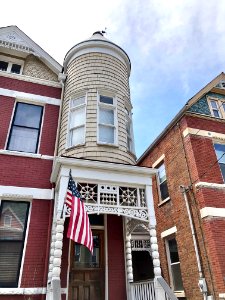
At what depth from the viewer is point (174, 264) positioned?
1023 cm

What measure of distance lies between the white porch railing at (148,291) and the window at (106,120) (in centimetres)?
428

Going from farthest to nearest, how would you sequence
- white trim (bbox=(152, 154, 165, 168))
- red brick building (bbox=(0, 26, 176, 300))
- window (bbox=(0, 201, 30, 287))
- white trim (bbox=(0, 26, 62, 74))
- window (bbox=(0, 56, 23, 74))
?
white trim (bbox=(152, 154, 165, 168)) < white trim (bbox=(0, 26, 62, 74)) < window (bbox=(0, 56, 23, 74)) < red brick building (bbox=(0, 26, 176, 300)) < window (bbox=(0, 201, 30, 287))

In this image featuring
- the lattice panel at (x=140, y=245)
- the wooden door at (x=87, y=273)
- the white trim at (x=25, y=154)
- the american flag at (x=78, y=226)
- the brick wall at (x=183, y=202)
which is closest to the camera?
the american flag at (x=78, y=226)

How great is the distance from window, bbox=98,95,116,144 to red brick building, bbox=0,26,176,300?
37mm

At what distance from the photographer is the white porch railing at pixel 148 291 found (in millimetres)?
5891

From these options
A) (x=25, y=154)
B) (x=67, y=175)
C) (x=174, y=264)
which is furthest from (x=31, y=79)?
(x=174, y=264)

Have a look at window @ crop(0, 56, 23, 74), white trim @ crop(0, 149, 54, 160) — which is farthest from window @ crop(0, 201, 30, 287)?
window @ crop(0, 56, 23, 74)

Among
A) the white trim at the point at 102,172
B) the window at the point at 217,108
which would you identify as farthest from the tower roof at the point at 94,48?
the white trim at the point at 102,172

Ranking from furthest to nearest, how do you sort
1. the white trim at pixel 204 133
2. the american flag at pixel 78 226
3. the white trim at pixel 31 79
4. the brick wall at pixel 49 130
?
the white trim at pixel 204 133 < the white trim at pixel 31 79 < the brick wall at pixel 49 130 < the american flag at pixel 78 226

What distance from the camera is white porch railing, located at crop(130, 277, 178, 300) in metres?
5.89

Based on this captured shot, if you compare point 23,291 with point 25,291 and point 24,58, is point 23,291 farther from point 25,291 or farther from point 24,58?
point 24,58

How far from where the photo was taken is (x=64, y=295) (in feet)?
21.1

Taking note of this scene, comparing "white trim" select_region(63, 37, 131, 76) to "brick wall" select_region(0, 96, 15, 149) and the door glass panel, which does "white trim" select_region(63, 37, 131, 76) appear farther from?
the door glass panel

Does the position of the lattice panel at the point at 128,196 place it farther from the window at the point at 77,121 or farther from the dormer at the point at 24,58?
the dormer at the point at 24,58
